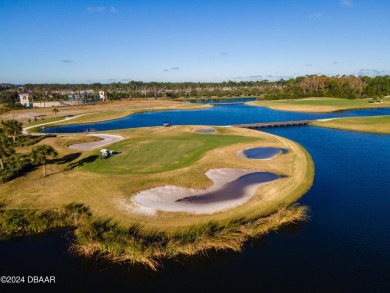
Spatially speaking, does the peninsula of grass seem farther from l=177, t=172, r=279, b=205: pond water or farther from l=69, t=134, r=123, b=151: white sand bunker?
l=69, t=134, r=123, b=151: white sand bunker

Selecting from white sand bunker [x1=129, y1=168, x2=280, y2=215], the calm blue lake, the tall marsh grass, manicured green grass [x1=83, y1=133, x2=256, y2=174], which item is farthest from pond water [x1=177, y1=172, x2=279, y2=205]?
manicured green grass [x1=83, y1=133, x2=256, y2=174]

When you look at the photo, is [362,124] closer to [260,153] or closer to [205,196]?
[260,153]

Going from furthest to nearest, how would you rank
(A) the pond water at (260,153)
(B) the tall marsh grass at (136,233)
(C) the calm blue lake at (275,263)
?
(A) the pond water at (260,153) → (B) the tall marsh grass at (136,233) → (C) the calm blue lake at (275,263)

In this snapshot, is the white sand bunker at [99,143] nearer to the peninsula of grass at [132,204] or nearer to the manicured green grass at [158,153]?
the manicured green grass at [158,153]

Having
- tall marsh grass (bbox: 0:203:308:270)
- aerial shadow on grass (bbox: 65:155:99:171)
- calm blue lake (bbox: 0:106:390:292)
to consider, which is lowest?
calm blue lake (bbox: 0:106:390:292)

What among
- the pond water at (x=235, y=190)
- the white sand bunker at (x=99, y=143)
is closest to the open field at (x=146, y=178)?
the pond water at (x=235, y=190)

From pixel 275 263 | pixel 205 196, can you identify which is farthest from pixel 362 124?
pixel 275 263

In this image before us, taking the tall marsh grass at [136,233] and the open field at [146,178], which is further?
the open field at [146,178]
